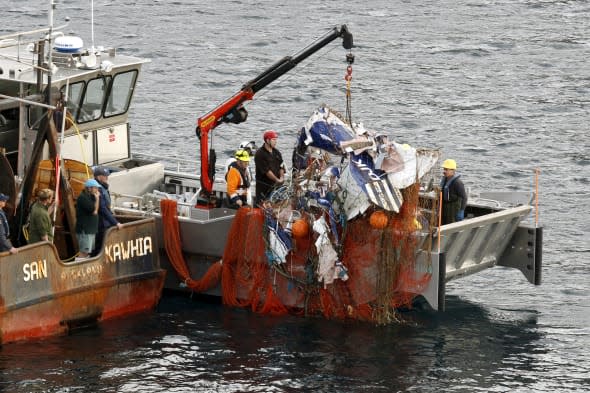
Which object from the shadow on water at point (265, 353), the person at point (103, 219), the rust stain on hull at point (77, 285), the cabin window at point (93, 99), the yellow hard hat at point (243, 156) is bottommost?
the shadow on water at point (265, 353)

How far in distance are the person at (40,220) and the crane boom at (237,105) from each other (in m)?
3.07

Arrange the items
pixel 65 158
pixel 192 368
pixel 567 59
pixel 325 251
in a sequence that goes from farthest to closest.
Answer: pixel 567 59 < pixel 65 158 < pixel 325 251 < pixel 192 368

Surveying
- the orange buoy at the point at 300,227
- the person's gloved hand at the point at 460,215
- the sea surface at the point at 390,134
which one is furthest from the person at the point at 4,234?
the person's gloved hand at the point at 460,215

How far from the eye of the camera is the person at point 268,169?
2459 cm

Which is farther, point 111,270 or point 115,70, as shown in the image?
point 115,70

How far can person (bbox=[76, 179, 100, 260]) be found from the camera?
918 inches

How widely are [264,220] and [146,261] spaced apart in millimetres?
1941

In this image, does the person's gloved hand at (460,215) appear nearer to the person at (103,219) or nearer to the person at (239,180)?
the person at (239,180)

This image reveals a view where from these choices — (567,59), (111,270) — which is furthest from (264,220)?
(567,59)

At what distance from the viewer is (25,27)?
48.7 metres

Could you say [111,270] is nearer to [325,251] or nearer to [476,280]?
[325,251]

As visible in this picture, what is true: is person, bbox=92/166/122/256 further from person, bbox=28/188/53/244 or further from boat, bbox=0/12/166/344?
Answer: person, bbox=28/188/53/244

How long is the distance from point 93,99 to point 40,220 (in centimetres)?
391

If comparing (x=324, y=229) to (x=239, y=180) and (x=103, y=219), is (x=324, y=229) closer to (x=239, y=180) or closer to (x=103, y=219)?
(x=239, y=180)
